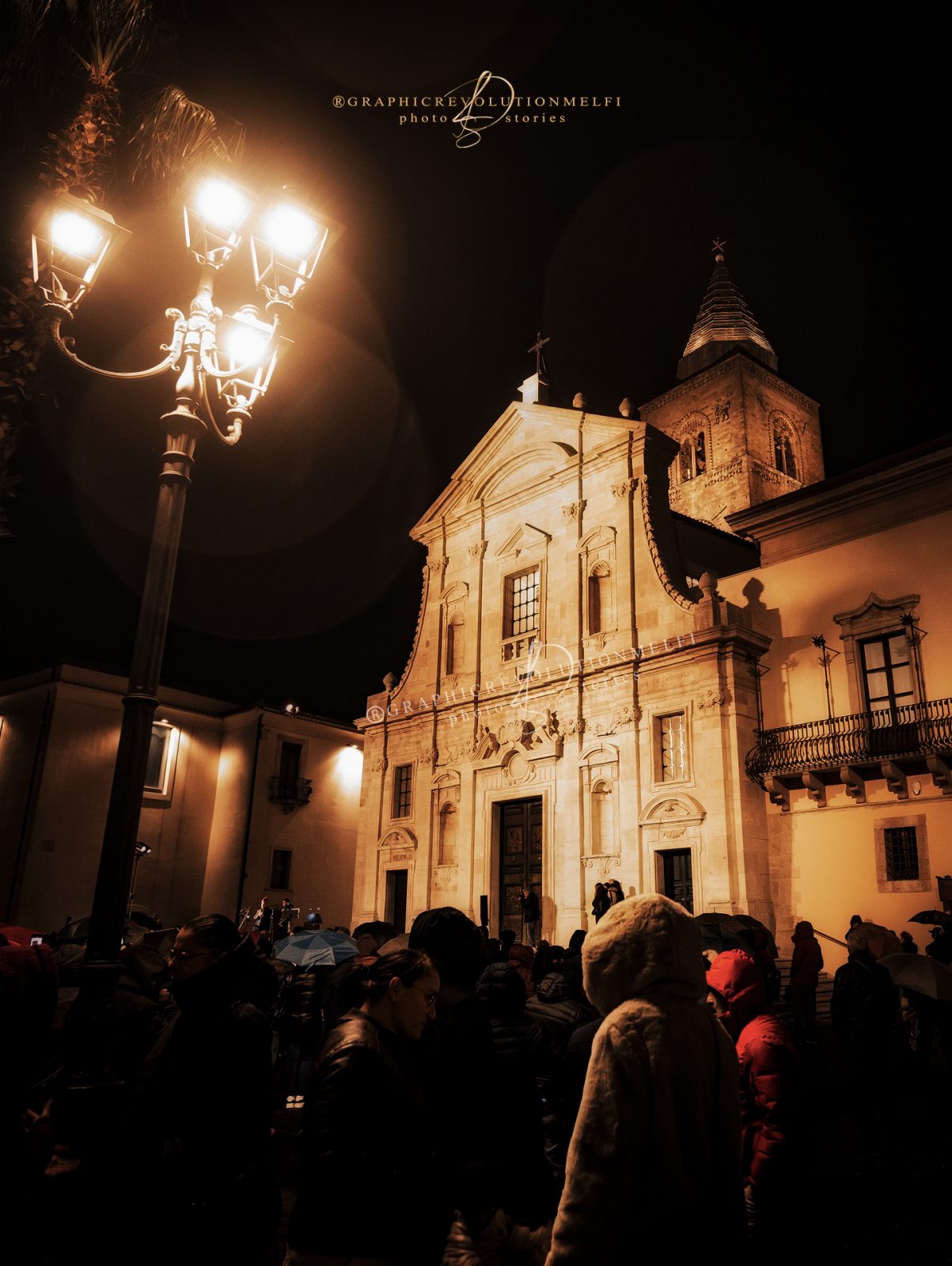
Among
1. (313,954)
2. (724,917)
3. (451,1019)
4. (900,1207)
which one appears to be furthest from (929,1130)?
(451,1019)

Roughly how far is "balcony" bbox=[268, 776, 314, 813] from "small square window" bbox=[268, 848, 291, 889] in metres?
1.62

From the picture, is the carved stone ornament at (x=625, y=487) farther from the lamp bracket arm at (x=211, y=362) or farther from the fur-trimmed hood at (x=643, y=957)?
the fur-trimmed hood at (x=643, y=957)

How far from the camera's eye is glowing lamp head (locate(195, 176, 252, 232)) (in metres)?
7.45

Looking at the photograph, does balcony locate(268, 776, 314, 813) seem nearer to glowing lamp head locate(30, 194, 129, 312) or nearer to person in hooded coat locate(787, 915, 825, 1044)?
person in hooded coat locate(787, 915, 825, 1044)

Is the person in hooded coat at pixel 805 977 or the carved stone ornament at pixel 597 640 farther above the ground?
the carved stone ornament at pixel 597 640

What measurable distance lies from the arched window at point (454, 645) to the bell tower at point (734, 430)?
13.3 m

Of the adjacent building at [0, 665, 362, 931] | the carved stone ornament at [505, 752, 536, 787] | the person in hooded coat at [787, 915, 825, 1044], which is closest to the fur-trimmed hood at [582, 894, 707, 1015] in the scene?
the person in hooded coat at [787, 915, 825, 1044]

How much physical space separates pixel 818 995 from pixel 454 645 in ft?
51.4

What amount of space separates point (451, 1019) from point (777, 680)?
19.0 meters

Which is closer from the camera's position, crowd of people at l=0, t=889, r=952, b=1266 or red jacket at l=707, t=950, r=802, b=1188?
crowd of people at l=0, t=889, r=952, b=1266

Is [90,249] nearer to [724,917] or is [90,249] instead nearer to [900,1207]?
[900,1207]

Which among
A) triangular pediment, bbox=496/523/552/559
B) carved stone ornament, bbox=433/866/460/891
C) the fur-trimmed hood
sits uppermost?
triangular pediment, bbox=496/523/552/559

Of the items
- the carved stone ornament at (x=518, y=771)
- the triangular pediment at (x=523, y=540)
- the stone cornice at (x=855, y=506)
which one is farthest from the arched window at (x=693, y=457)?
the carved stone ornament at (x=518, y=771)

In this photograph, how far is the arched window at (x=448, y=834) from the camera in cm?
2614
